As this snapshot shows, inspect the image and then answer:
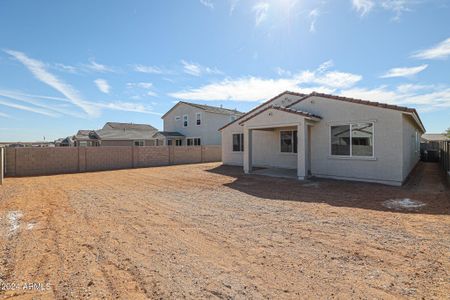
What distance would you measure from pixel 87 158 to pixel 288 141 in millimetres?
13725

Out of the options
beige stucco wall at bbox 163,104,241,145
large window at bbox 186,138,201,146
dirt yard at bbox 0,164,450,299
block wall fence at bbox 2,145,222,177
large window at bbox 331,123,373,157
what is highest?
beige stucco wall at bbox 163,104,241,145

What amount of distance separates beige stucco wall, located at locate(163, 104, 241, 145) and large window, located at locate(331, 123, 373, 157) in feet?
63.3

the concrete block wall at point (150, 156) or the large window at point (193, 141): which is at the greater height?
the large window at point (193, 141)

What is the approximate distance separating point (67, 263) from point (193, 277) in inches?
76.6

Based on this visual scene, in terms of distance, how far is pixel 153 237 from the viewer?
193 inches

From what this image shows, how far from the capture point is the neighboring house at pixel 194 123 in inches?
1195

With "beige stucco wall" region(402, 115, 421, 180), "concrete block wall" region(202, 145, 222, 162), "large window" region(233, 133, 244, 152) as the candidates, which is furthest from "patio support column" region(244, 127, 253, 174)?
"concrete block wall" region(202, 145, 222, 162)

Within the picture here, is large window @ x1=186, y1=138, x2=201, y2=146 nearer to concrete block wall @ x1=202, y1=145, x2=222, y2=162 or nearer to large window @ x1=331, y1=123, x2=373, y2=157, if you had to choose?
concrete block wall @ x1=202, y1=145, x2=222, y2=162

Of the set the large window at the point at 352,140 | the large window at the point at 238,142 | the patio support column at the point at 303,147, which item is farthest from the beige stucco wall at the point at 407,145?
the large window at the point at 238,142

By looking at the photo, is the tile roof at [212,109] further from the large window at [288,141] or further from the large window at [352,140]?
the large window at [352,140]

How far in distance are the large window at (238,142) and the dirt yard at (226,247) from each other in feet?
36.4

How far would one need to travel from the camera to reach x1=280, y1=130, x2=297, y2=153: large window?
15.7 m

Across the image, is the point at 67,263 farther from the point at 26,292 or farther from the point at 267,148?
the point at 267,148

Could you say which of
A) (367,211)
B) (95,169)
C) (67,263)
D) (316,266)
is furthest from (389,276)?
(95,169)
